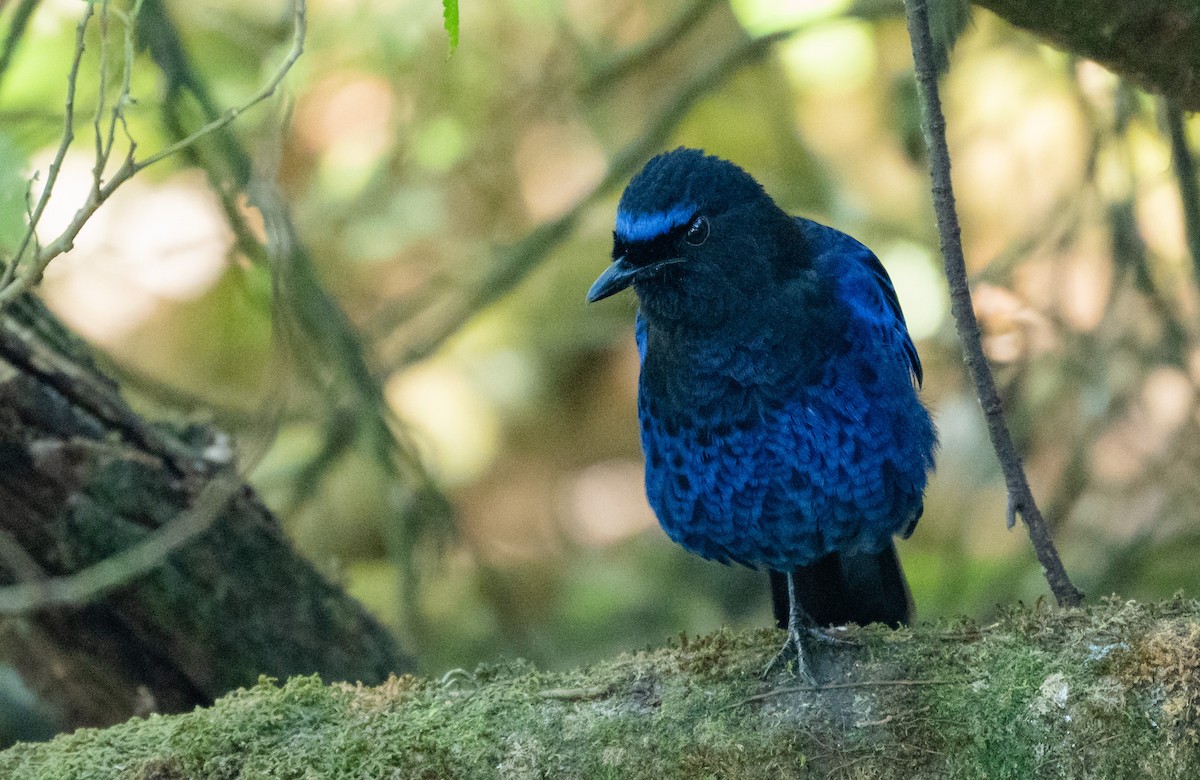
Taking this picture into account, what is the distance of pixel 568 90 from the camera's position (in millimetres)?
6559

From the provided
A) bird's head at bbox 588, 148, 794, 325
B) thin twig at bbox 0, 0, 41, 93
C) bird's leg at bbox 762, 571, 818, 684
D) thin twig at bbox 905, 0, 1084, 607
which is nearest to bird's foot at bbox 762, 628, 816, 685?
bird's leg at bbox 762, 571, 818, 684

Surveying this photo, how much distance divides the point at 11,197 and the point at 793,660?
2.08m

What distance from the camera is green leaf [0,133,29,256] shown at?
2.89m

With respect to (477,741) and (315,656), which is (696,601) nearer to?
(315,656)

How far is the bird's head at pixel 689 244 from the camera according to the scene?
321 cm

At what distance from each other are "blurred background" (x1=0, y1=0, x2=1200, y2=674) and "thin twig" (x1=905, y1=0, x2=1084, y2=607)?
1.21m

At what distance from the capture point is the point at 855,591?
3.64m

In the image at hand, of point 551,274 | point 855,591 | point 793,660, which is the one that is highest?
point 551,274

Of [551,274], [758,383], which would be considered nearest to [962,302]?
[758,383]

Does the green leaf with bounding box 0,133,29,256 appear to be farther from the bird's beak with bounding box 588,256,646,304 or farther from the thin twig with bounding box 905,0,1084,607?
the thin twig with bounding box 905,0,1084,607

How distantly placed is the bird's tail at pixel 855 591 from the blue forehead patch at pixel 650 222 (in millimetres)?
1085

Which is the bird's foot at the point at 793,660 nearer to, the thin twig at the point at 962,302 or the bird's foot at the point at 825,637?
the bird's foot at the point at 825,637

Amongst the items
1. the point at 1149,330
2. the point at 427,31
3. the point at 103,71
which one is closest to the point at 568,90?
the point at 427,31

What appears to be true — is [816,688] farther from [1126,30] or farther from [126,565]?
[126,565]
